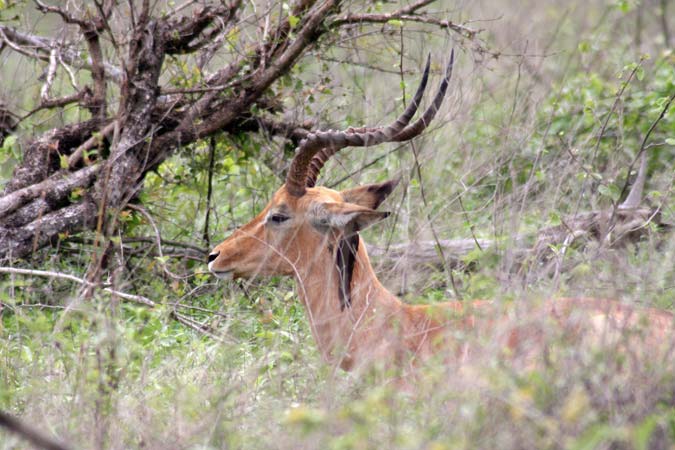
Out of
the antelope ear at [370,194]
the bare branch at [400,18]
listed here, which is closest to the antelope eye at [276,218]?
the antelope ear at [370,194]

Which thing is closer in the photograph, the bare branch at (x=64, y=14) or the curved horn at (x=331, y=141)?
the curved horn at (x=331, y=141)

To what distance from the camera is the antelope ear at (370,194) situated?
18.4ft

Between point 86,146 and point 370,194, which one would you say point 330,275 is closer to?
point 370,194

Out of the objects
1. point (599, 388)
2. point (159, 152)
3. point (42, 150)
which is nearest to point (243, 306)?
point (159, 152)

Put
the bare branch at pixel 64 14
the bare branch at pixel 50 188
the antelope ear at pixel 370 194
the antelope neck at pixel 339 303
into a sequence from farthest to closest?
the bare branch at pixel 64 14
the bare branch at pixel 50 188
the antelope ear at pixel 370 194
the antelope neck at pixel 339 303

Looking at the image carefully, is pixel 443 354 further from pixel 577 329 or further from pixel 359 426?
pixel 359 426

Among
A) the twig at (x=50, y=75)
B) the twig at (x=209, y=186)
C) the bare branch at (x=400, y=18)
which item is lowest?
the twig at (x=209, y=186)

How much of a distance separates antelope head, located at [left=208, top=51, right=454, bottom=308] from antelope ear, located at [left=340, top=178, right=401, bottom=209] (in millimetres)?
150

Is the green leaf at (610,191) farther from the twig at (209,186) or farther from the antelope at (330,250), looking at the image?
the twig at (209,186)

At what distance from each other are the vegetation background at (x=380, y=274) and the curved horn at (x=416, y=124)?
0.51 metres

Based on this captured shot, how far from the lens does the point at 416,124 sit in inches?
211

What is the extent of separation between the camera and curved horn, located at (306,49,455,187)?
512 cm

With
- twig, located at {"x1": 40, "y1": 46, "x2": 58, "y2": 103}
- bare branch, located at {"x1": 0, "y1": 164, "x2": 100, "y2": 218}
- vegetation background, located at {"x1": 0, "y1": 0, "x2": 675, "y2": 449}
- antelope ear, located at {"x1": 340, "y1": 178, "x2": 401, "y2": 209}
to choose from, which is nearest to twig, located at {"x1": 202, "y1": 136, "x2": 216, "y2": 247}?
vegetation background, located at {"x1": 0, "y1": 0, "x2": 675, "y2": 449}

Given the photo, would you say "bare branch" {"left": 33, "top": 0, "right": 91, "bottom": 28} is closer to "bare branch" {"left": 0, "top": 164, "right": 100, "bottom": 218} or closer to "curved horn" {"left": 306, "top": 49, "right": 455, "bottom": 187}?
"bare branch" {"left": 0, "top": 164, "right": 100, "bottom": 218}
